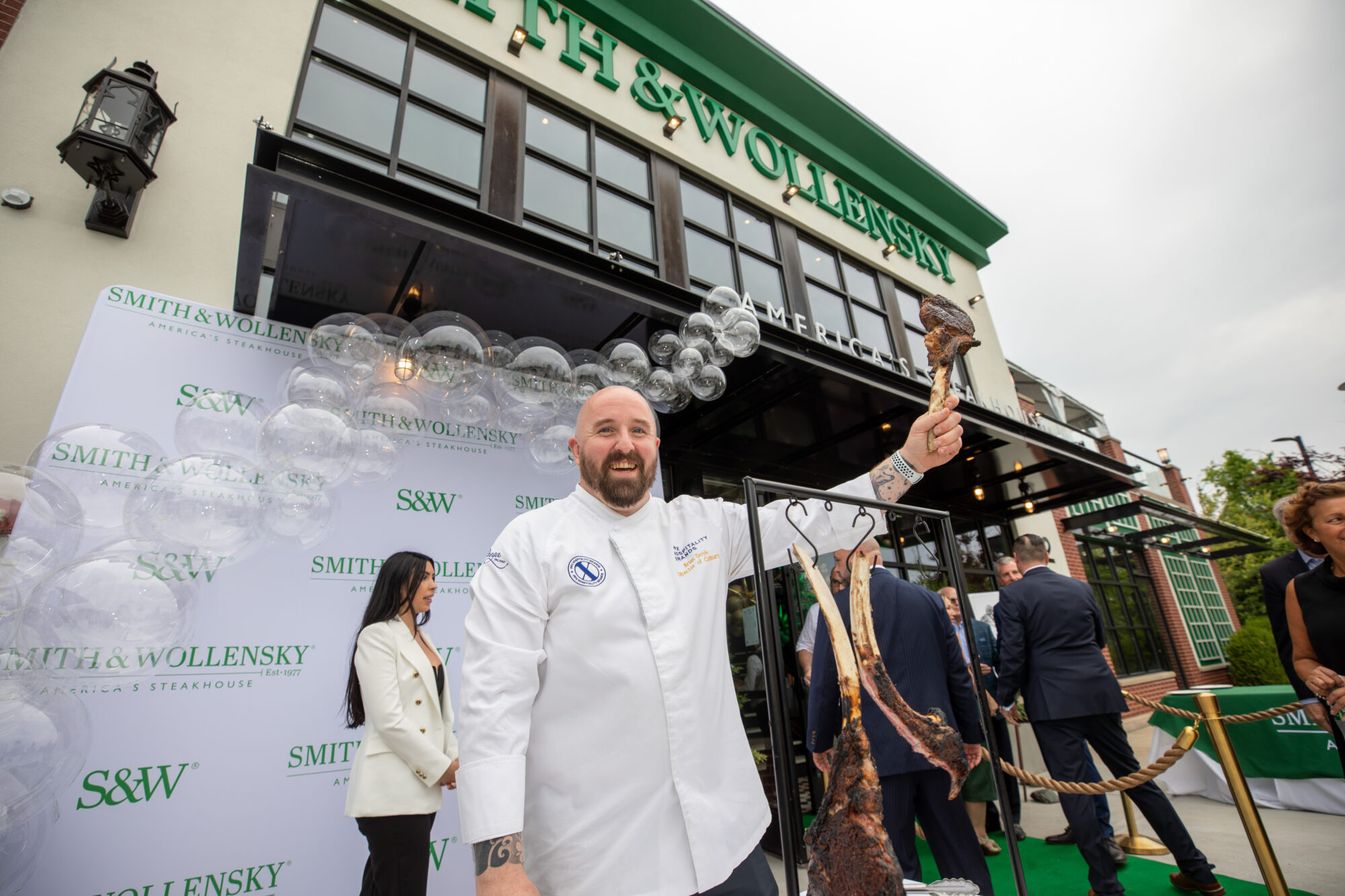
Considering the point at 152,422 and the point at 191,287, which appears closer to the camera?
the point at 152,422

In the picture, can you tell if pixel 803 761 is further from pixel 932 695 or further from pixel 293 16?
pixel 293 16

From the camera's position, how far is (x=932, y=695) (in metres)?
2.70

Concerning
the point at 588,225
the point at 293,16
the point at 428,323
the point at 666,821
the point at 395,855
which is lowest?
the point at 395,855

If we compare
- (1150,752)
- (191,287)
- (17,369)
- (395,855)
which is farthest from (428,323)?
(1150,752)

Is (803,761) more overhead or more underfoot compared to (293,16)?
more underfoot

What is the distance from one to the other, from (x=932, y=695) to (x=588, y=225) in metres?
5.14

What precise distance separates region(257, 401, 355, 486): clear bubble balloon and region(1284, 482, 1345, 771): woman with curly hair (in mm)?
5078

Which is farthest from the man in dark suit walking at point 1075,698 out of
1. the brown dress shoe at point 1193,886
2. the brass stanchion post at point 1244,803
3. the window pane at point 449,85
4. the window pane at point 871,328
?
the window pane at point 449,85

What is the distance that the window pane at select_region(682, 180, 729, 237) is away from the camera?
706cm

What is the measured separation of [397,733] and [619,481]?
5.59 ft

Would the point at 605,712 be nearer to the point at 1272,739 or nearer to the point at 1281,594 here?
the point at 1281,594

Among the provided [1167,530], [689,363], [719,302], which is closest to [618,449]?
[689,363]

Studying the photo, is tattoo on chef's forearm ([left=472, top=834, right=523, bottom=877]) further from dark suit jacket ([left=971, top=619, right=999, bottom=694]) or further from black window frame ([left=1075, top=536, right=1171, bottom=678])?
black window frame ([left=1075, top=536, right=1171, bottom=678])

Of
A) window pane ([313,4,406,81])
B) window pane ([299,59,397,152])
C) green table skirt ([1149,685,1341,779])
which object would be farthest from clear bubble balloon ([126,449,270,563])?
green table skirt ([1149,685,1341,779])
